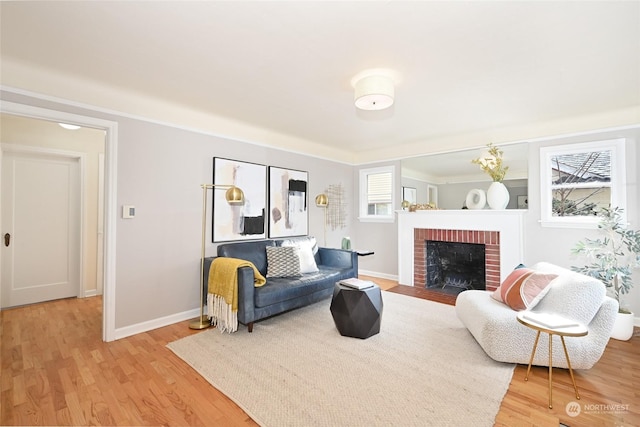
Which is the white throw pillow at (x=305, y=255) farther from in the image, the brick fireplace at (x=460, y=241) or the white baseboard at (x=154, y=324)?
the brick fireplace at (x=460, y=241)

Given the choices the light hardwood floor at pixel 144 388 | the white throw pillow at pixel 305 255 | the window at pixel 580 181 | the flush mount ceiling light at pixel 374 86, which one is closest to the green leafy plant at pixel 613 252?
the window at pixel 580 181

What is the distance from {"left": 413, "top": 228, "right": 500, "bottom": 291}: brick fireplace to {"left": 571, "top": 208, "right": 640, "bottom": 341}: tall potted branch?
3.00 feet

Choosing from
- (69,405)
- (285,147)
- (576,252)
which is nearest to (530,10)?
(576,252)

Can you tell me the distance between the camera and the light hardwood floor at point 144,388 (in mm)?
1763

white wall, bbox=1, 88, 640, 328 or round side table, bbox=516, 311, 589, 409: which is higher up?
white wall, bbox=1, 88, 640, 328

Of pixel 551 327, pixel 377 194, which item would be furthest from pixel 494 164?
pixel 551 327

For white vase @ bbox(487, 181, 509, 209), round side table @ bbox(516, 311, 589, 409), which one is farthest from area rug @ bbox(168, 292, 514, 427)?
white vase @ bbox(487, 181, 509, 209)

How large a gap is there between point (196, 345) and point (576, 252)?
164 inches

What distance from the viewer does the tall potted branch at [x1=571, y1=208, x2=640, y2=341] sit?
115 inches

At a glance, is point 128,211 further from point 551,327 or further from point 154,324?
point 551,327

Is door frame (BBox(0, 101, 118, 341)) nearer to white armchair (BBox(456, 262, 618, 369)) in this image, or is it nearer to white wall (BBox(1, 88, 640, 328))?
white wall (BBox(1, 88, 640, 328))

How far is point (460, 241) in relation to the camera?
4.50m

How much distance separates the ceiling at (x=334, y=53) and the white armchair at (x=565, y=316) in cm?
178

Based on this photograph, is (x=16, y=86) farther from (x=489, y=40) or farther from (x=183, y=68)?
(x=489, y=40)
